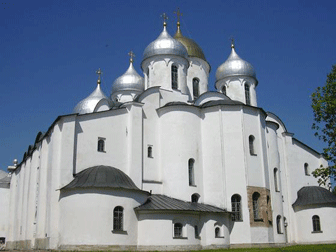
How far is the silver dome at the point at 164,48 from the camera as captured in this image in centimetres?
2783

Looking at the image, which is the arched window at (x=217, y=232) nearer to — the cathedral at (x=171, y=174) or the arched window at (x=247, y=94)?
the cathedral at (x=171, y=174)

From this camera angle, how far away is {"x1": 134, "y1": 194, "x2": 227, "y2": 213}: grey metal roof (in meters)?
20.4

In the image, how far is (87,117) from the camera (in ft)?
73.3

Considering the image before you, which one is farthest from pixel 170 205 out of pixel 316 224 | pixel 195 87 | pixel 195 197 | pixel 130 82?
pixel 130 82

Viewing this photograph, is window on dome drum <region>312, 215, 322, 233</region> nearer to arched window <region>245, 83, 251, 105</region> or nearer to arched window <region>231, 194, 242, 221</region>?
arched window <region>231, 194, 242, 221</region>

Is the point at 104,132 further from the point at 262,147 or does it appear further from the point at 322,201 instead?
the point at 322,201

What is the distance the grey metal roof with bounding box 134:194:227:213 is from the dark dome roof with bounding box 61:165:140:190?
4.06ft

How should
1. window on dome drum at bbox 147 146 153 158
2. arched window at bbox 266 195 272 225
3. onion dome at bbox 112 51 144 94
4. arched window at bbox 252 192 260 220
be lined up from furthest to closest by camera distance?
onion dome at bbox 112 51 144 94 → window on dome drum at bbox 147 146 153 158 → arched window at bbox 266 195 272 225 → arched window at bbox 252 192 260 220

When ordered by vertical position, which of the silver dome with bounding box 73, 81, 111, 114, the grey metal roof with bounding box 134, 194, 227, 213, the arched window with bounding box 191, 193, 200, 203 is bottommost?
the grey metal roof with bounding box 134, 194, 227, 213

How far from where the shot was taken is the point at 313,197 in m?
28.2

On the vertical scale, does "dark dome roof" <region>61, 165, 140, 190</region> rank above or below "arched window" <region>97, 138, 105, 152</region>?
below

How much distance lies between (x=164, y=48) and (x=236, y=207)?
38.3ft

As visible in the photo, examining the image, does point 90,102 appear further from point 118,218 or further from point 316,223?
point 316,223

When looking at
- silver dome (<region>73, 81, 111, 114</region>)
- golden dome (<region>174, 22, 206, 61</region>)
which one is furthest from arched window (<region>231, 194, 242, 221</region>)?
golden dome (<region>174, 22, 206, 61</region>)
